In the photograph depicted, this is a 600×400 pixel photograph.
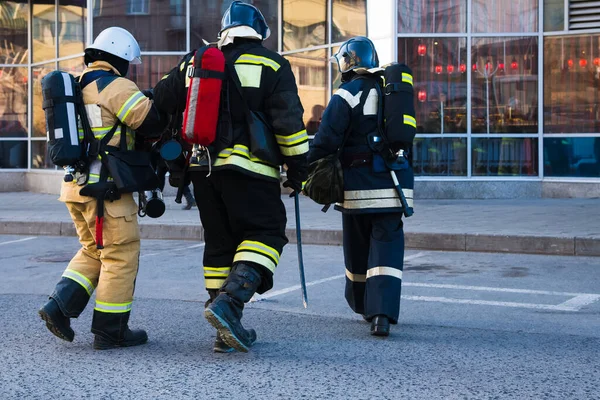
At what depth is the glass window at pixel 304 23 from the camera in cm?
1838

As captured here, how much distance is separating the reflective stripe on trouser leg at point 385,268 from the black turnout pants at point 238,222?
2.79ft

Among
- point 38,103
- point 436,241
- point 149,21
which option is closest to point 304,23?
point 149,21

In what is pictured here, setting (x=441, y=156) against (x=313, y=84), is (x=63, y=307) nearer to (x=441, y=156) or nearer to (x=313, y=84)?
(x=441, y=156)

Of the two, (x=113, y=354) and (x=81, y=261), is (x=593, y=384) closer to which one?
(x=113, y=354)

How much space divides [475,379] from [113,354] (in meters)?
2.00

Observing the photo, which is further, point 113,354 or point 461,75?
point 461,75

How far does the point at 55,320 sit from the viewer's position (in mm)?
5465

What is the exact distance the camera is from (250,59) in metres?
5.24

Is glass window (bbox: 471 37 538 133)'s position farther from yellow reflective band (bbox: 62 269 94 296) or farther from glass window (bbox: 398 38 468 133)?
yellow reflective band (bbox: 62 269 94 296)

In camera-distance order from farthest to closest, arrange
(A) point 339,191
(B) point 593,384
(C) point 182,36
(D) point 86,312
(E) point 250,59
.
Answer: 1. (C) point 182,36
2. (D) point 86,312
3. (A) point 339,191
4. (E) point 250,59
5. (B) point 593,384

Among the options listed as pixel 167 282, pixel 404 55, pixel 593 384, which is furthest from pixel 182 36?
pixel 593 384

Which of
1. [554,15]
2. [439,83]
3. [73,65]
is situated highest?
[554,15]

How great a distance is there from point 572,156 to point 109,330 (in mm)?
12568

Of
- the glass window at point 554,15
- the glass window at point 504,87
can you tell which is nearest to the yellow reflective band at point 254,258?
the glass window at point 504,87
